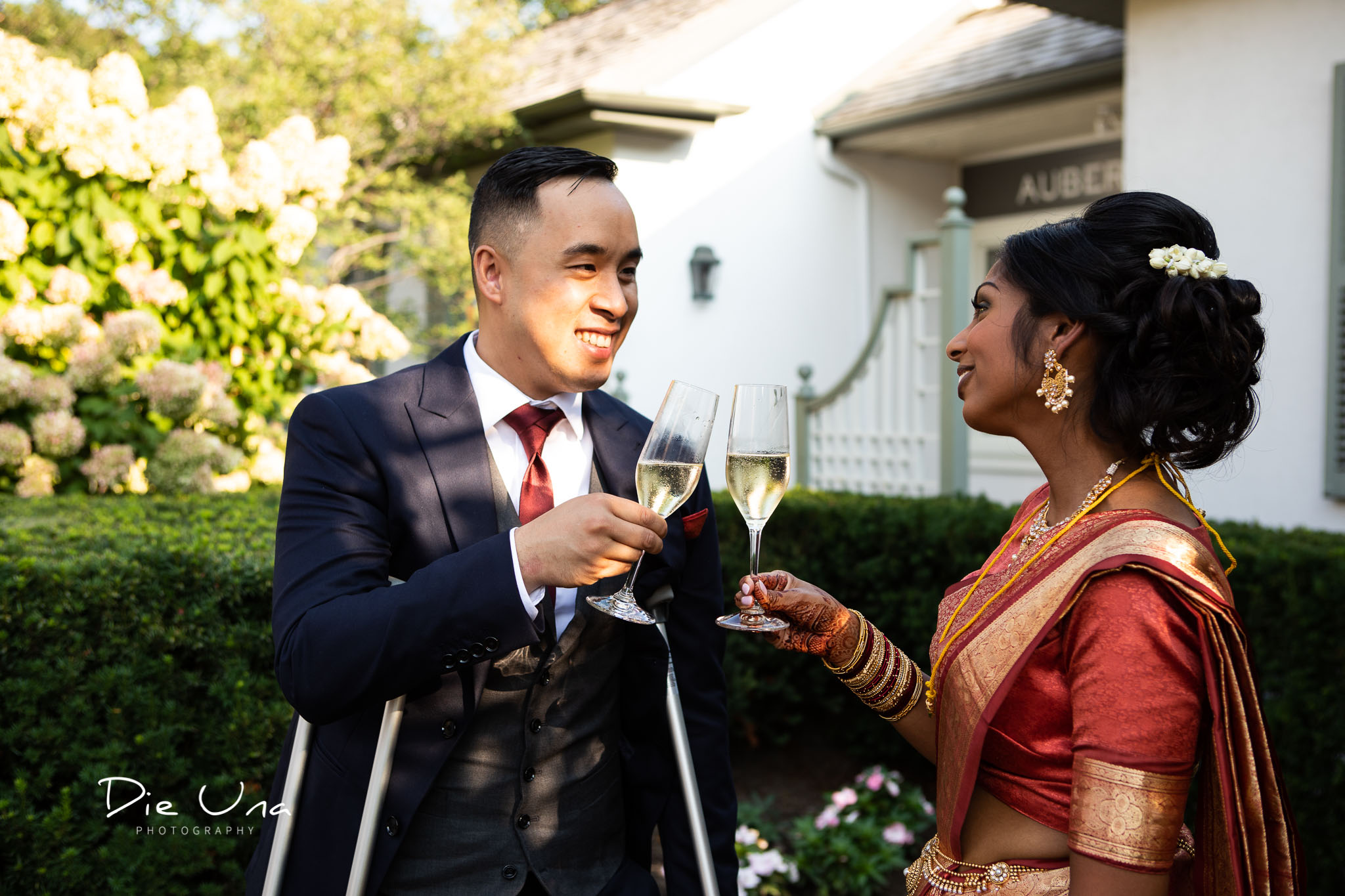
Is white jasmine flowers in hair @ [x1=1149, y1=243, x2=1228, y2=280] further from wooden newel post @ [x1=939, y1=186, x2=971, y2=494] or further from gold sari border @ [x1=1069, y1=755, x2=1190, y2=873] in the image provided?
wooden newel post @ [x1=939, y1=186, x2=971, y2=494]

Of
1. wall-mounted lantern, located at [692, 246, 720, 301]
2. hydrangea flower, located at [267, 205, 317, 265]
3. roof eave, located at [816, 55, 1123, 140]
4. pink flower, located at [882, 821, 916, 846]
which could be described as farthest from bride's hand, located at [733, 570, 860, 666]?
wall-mounted lantern, located at [692, 246, 720, 301]

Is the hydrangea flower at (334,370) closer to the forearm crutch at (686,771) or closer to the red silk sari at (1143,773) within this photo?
the forearm crutch at (686,771)

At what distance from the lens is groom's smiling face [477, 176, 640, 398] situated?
6.98 feet

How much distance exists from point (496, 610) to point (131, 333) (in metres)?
3.84

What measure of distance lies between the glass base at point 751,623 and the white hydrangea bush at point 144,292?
365 centimetres

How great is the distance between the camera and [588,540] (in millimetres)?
1620

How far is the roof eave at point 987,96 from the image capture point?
793 cm

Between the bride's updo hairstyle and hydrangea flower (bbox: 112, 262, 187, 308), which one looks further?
hydrangea flower (bbox: 112, 262, 187, 308)

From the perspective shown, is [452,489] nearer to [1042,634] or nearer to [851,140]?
[1042,634]

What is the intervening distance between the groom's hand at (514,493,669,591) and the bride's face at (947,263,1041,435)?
0.73 m

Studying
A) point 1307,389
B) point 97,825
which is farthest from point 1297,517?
point 97,825

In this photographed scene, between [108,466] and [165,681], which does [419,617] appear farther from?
[108,466]

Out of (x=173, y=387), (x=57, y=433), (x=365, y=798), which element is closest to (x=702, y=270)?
(x=173, y=387)

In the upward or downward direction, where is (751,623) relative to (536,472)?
downward
